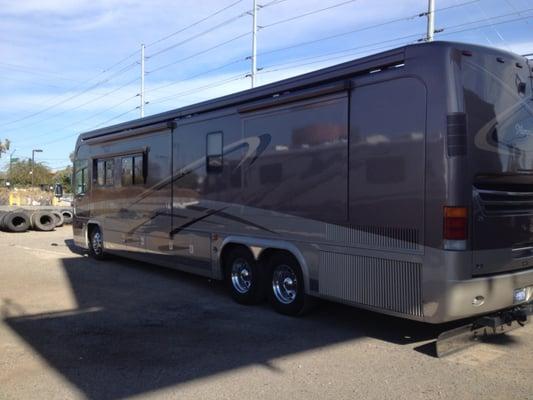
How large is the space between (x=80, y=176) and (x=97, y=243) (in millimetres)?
1794

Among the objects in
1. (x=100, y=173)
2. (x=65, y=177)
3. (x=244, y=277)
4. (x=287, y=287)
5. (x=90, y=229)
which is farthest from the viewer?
(x=65, y=177)

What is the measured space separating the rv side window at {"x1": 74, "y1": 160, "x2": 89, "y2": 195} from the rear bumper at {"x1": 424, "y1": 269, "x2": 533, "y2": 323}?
32.8 feet

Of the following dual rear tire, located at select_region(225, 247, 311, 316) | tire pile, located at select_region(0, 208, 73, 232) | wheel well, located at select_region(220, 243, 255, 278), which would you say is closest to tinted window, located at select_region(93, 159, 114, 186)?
wheel well, located at select_region(220, 243, 255, 278)

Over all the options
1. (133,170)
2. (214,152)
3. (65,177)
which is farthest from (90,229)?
(65,177)

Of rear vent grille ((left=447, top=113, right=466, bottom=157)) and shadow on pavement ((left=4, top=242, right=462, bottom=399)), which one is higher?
rear vent grille ((left=447, top=113, right=466, bottom=157))

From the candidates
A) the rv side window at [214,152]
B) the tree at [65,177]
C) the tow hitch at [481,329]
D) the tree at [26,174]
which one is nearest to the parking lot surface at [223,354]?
the tow hitch at [481,329]

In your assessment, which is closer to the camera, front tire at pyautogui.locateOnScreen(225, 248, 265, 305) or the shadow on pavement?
the shadow on pavement

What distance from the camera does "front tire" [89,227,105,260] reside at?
42.3ft

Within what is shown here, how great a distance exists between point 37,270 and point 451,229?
912cm

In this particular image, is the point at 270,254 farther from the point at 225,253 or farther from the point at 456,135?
the point at 456,135

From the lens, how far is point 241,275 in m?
8.13

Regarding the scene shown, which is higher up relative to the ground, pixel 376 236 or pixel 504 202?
pixel 504 202

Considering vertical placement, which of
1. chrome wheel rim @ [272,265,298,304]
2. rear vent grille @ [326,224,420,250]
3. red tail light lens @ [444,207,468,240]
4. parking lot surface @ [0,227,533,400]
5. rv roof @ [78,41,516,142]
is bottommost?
parking lot surface @ [0,227,533,400]

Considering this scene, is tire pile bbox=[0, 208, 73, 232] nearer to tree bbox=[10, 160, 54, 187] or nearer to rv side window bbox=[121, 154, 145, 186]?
rv side window bbox=[121, 154, 145, 186]
